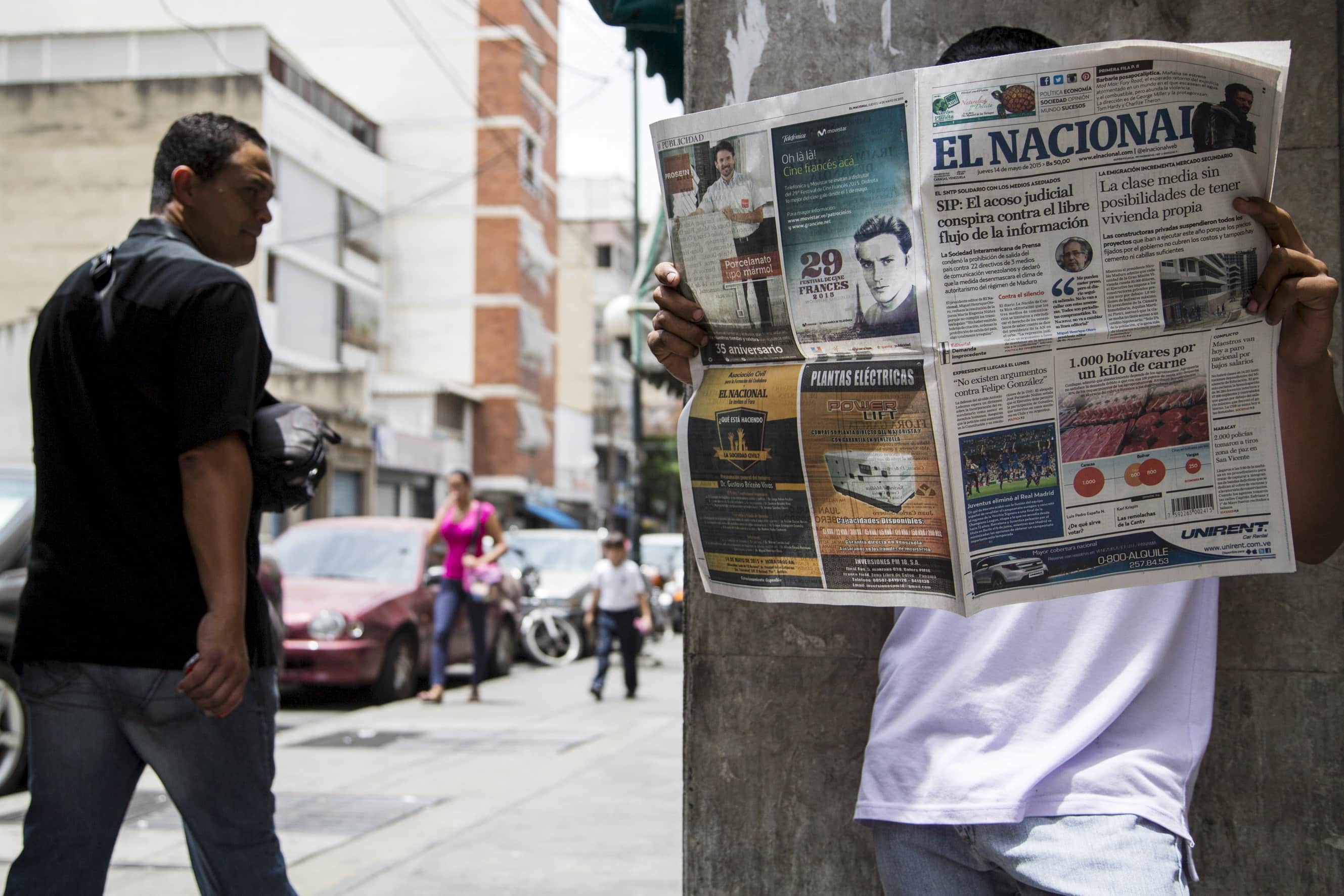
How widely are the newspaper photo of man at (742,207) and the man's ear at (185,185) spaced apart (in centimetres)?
118

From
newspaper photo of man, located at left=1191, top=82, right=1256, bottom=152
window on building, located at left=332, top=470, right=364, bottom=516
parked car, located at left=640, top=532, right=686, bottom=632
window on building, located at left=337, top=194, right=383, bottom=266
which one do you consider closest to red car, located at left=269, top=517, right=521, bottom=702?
parked car, located at left=640, top=532, right=686, bottom=632

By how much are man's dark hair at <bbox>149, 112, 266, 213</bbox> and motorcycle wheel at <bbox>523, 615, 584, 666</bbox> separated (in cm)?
1305

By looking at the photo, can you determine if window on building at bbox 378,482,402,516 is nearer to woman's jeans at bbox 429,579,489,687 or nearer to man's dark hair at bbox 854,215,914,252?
woman's jeans at bbox 429,579,489,687

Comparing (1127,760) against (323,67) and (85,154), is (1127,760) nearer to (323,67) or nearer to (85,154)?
(85,154)

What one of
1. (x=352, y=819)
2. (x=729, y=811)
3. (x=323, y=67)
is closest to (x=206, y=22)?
(x=323, y=67)

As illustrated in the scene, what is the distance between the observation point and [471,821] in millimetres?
5562

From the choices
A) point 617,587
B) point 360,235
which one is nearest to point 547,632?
point 617,587

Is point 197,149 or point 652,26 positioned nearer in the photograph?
point 197,149

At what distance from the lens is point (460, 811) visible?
583 centimetres

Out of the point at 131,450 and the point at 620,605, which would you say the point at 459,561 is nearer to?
the point at 620,605

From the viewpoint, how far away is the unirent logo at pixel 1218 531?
1.74 m

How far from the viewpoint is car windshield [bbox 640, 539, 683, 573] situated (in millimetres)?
27266

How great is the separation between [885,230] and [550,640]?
14024mm

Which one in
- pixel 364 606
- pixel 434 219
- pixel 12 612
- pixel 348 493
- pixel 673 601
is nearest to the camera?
pixel 12 612
